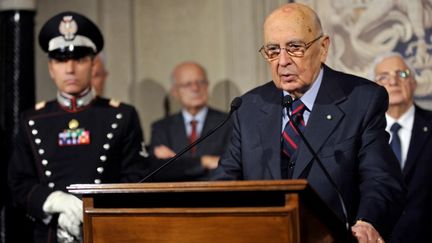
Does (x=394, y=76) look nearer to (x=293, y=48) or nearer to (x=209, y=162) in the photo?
(x=209, y=162)

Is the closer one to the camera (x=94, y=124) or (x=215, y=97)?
(x=94, y=124)

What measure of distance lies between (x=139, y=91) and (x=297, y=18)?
12.9 feet

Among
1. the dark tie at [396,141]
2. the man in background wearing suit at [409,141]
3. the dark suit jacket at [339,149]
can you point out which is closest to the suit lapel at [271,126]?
the dark suit jacket at [339,149]

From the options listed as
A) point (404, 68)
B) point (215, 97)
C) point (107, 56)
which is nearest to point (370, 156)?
point (404, 68)

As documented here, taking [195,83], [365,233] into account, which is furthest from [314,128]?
[195,83]

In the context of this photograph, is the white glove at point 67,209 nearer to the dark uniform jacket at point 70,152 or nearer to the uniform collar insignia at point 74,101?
the dark uniform jacket at point 70,152

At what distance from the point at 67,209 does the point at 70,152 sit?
0.39 meters

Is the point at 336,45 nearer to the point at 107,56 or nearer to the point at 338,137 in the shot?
the point at 107,56

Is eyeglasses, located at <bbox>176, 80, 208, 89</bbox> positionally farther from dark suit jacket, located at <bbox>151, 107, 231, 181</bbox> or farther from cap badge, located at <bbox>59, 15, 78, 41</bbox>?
cap badge, located at <bbox>59, 15, 78, 41</bbox>

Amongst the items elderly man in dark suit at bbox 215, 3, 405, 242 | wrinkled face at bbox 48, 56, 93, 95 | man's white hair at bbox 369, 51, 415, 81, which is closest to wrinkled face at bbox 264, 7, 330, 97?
elderly man in dark suit at bbox 215, 3, 405, 242

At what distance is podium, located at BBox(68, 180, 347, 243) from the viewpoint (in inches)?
118

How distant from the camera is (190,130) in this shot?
22.1 ft

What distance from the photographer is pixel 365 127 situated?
3826mm

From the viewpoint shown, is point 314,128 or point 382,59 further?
point 382,59
